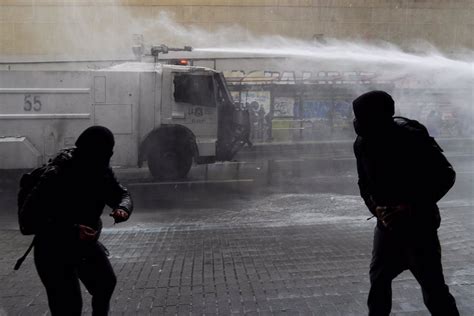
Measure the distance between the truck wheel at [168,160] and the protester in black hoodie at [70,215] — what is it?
7171 millimetres

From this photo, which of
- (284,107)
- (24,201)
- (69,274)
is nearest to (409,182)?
(69,274)

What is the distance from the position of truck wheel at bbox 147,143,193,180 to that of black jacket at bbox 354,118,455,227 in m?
7.56

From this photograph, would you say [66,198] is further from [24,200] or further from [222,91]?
[222,91]

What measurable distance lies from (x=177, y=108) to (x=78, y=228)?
7.49 meters

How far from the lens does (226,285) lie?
411cm

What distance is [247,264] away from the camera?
4691 mm

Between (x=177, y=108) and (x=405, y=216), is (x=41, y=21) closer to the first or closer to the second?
(x=177, y=108)

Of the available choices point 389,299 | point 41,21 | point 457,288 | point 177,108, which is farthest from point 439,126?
point 41,21

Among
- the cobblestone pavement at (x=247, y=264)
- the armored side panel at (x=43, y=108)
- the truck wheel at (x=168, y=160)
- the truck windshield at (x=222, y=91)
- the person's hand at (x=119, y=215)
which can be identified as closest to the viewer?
the person's hand at (x=119, y=215)

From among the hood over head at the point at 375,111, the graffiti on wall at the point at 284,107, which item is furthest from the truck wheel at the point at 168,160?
the graffiti on wall at the point at 284,107

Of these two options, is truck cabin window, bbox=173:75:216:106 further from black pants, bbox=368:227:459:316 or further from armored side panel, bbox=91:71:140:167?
black pants, bbox=368:227:459:316

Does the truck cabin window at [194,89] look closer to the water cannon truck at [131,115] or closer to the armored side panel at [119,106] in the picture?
the water cannon truck at [131,115]

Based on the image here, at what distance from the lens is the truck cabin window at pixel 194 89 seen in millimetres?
9867

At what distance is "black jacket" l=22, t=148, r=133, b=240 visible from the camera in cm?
251
